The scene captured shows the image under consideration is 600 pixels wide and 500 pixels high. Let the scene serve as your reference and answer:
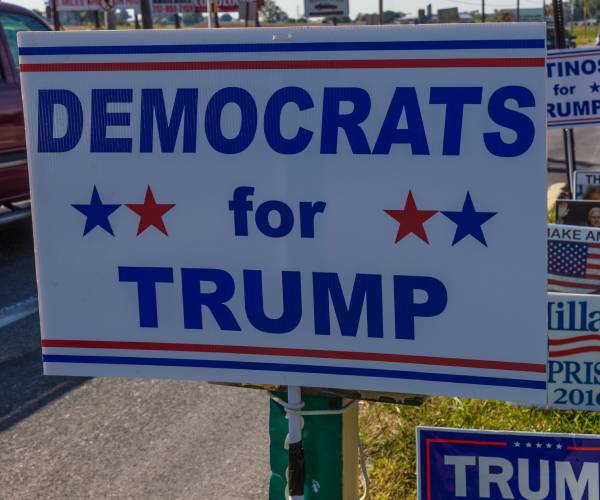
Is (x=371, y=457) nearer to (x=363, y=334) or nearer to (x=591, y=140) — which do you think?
(x=363, y=334)

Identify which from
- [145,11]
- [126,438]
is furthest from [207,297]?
[145,11]

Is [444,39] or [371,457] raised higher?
[444,39]

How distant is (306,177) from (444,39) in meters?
0.39

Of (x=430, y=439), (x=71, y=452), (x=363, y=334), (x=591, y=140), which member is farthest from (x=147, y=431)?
(x=591, y=140)

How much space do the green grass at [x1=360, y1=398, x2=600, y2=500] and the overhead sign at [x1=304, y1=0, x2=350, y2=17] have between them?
3082 centimetres

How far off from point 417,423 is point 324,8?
31.4 m

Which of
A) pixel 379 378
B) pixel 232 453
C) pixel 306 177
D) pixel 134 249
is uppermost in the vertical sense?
pixel 306 177

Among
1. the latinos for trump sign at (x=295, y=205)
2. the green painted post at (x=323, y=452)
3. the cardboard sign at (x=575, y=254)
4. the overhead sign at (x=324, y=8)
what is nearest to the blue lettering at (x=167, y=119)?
the latinos for trump sign at (x=295, y=205)

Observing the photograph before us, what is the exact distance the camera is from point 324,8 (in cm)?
3378

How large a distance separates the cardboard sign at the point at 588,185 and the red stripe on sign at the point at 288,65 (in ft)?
16.0

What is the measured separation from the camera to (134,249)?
6.13 feet

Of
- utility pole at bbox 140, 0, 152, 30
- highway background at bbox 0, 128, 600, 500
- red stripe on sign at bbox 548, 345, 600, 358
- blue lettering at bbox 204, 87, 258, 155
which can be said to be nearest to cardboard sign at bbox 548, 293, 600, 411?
red stripe on sign at bbox 548, 345, 600, 358

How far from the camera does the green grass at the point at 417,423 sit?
3.68m

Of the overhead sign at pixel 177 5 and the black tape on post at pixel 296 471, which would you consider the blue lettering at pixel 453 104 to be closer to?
the black tape on post at pixel 296 471
